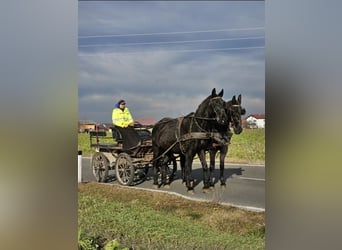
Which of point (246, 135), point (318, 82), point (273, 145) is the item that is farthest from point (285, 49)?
point (246, 135)

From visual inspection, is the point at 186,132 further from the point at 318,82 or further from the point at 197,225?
the point at 318,82

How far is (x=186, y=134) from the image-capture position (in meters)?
3.18

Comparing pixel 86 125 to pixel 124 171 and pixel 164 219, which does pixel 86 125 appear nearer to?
pixel 124 171

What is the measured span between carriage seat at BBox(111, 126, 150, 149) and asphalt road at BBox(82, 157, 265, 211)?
276 mm

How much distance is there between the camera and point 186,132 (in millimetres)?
3168

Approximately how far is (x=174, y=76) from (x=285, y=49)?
1.05 meters

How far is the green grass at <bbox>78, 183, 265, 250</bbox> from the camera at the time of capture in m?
2.79

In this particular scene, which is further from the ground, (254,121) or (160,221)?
(254,121)

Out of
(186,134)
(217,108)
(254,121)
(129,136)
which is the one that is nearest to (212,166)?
(186,134)

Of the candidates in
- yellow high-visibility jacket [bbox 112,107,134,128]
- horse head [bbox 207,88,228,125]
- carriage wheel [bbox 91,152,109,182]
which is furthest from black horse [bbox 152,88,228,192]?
carriage wheel [bbox 91,152,109,182]

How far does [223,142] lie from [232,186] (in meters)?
0.33

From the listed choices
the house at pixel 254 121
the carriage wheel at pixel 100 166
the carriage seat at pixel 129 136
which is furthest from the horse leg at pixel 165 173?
the house at pixel 254 121

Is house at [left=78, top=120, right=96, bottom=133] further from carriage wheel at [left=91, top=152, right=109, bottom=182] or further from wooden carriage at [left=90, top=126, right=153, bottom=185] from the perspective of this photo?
carriage wheel at [left=91, top=152, right=109, bottom=182]

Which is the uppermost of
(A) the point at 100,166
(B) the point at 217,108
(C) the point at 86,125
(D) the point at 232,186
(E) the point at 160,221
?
(B) the point at 217,108
